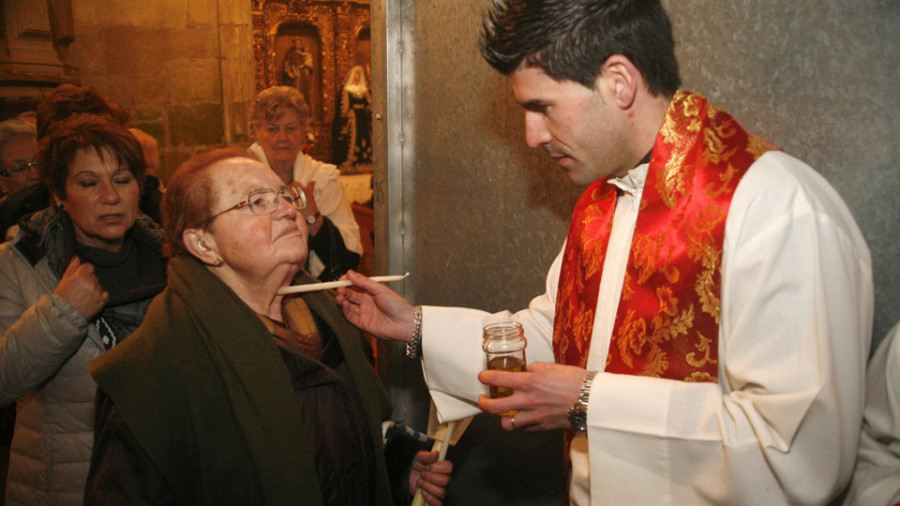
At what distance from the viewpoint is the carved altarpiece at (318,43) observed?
9.54 meters

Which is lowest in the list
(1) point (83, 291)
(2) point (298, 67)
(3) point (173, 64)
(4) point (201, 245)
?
(1) point (83, 291)

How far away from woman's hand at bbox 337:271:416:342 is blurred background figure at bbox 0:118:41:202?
217 cm

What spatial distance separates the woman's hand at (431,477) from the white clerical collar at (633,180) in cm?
101

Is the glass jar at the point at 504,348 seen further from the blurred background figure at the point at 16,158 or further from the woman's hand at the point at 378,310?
the blurred background figure at the point at 16,158

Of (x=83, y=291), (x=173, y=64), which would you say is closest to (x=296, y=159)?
(x=83, y=291)

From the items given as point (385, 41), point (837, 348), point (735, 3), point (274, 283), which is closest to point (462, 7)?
point (385, 41)

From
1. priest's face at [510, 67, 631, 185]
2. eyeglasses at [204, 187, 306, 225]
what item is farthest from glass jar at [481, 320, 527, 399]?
eyeglasses at [204, 187, 306, 225]

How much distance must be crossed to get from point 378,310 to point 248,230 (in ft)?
1.79

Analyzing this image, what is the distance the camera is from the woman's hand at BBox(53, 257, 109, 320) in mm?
2334

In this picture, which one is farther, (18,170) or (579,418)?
(18,170)

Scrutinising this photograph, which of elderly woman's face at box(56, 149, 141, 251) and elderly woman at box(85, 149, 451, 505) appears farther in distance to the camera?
elderly woman's face at box(56, 149, 141, 251)

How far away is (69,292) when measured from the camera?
2342 millimetres

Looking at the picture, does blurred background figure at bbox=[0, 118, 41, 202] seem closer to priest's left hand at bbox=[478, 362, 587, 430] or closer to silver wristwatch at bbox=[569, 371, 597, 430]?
priest's left hand at bbox=[478, 362, 587, 430]

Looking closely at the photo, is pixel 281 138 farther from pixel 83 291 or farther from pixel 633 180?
pixel 633 180
